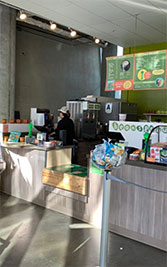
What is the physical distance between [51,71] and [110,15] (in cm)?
523

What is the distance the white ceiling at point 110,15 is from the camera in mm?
5320

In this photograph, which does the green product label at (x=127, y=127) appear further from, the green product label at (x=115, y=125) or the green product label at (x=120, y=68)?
the green product label at (x=120, y=68)

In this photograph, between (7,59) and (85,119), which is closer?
(7,59)

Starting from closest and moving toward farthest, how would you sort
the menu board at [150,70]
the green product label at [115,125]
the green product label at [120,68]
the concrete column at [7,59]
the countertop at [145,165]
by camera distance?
the countertop at [145,165], the menu board at [150,70], the green product label at [115,125], the green product label at [120,68], the concrete column at [7,59]

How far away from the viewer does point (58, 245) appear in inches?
125

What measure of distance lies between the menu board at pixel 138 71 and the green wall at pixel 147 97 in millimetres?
2337

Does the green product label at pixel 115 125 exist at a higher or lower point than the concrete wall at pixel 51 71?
lower

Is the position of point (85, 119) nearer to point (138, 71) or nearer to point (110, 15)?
point (138, 71)

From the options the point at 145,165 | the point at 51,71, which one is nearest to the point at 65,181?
the point at 145,165

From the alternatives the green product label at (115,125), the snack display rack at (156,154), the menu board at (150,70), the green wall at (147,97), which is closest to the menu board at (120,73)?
the menu board at (150,70)

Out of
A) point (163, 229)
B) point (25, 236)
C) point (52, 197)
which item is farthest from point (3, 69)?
point (163, 229)

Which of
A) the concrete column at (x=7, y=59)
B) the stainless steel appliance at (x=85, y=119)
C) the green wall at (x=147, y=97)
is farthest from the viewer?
the stainless steel appliance at (x=85, y=119)

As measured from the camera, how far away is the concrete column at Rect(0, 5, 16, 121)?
7602 millimetres

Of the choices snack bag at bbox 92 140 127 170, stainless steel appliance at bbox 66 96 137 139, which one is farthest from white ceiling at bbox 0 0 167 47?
snack bag at bbox 92 140 127 170
